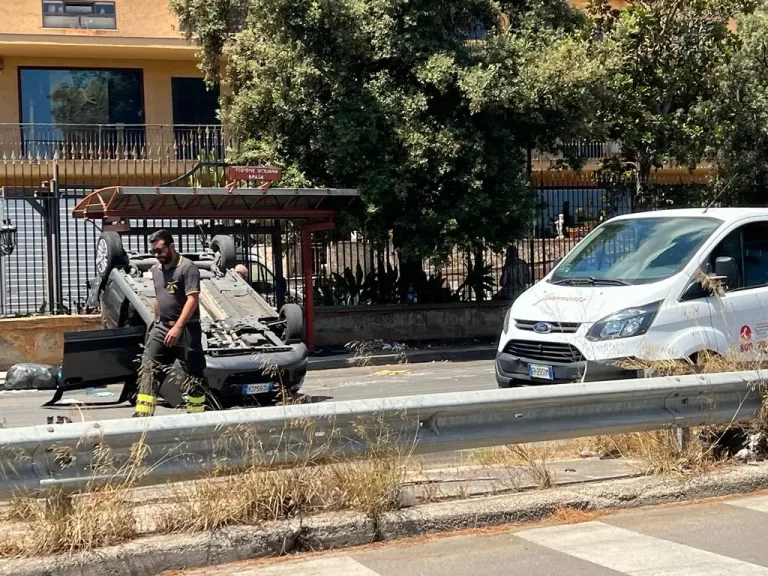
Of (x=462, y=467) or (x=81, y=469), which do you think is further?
(x=462, y=467)

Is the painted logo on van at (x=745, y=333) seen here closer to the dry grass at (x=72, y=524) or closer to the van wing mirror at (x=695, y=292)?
the van wing mirror at (x=695, y=292)

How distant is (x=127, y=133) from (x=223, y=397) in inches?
700

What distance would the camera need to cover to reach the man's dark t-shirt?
8.74 metres

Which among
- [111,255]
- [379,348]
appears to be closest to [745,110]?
[379,348]

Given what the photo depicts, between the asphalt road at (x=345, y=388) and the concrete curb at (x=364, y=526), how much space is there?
4.91 meters

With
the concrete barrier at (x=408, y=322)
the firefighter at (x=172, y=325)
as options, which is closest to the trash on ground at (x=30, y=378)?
the concrete barrier at (x=408, y=322)

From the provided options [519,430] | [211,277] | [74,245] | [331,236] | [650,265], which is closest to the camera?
[519,430]

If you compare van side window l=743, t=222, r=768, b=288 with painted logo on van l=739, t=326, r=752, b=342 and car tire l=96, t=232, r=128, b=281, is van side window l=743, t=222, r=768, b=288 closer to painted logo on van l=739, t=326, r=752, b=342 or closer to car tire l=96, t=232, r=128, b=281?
painted logo on van l=739, t=326, r=752, b=342

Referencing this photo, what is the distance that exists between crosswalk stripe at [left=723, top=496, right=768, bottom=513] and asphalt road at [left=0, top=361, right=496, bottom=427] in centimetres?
604

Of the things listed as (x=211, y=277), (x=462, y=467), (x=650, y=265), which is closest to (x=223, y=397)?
(x=211, y=277)

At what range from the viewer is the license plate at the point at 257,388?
9867 millimetres

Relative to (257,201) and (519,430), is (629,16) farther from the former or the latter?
(519,430)

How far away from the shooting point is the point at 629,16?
1916cm

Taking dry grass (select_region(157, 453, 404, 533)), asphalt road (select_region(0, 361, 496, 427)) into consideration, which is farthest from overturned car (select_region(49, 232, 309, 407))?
dry grass (select_region(157, 453, 404, 533))
